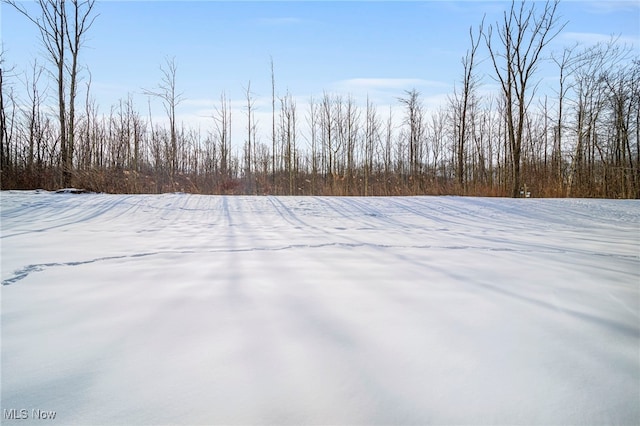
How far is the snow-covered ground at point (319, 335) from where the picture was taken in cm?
54

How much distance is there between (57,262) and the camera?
1.41m

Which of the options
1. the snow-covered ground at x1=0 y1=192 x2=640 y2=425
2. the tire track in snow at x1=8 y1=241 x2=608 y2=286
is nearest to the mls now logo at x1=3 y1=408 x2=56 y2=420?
the snow-covered ground at x1=0 y1=192 x2=640 y2=425

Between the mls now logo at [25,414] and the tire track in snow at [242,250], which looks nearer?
the mls now logo at [25,414]

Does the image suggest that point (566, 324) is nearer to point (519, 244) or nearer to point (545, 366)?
point (545, 366)

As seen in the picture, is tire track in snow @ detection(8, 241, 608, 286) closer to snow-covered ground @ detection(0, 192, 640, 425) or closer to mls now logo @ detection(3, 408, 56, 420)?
snow-covered ground @ detection(0, 192, 640, 425)

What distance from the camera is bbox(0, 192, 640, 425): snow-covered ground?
0.54 m

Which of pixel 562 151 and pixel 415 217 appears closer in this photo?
pixel 415 217

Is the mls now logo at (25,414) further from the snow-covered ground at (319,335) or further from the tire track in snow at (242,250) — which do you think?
the tire track in snow at (242,250)

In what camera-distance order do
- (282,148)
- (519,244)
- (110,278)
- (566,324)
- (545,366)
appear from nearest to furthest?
1. (545,366)
2. (566,324)
3. (110,278)
4. (519,244)
5. (282,148)

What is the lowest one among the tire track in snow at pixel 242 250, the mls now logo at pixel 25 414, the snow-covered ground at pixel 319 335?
the mls now logo at pixel 25 414

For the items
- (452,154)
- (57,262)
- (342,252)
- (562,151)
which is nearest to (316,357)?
(342,252)

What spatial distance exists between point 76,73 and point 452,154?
1448 centimetres

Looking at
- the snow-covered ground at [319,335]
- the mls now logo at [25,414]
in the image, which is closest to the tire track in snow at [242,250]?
the snow-covered ground at [319,335]

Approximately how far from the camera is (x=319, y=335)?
0.76 meters
